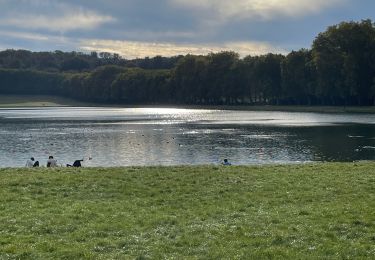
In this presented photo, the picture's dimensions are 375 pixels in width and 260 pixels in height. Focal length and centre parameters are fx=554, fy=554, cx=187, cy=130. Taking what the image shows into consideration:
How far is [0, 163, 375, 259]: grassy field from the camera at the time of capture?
1259cm

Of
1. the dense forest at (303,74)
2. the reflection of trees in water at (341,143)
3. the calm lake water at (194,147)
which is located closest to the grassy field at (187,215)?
the calm lake water at (194,147)

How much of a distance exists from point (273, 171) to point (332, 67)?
393 feet

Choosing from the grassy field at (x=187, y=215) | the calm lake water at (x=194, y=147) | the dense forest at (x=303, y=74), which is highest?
the dense forest at (x=303, y=74)

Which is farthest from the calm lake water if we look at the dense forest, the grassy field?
the dense forest

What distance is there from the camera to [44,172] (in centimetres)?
2580

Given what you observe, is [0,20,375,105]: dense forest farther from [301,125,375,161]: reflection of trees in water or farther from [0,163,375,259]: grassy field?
[0,163,375,259]: grassy field

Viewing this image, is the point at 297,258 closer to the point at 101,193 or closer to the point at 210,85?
the point at 101,193

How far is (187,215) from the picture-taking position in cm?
1645

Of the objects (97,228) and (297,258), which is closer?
(297,258)

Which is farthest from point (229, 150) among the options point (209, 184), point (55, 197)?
point (55, 197)

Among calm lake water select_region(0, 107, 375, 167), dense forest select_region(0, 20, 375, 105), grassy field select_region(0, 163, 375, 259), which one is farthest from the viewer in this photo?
dense forest select_region(0, 20, 375, 105)

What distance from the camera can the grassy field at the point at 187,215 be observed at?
41.3 ft

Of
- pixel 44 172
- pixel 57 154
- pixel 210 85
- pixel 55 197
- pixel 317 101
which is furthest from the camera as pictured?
pixel 210 85

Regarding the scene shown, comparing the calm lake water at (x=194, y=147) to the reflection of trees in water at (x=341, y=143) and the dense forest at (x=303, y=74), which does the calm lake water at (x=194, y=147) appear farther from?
the dense forest at (x=303, y=74)
